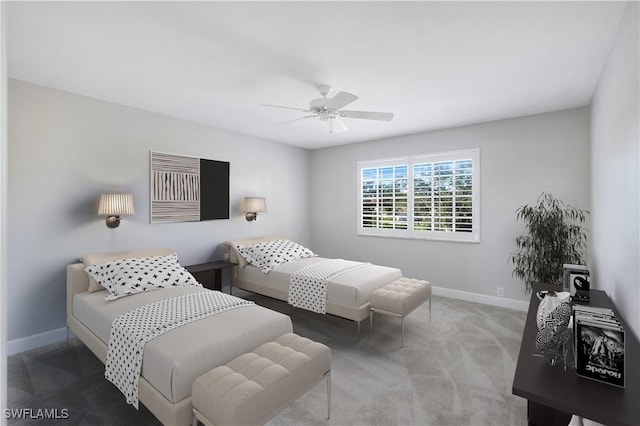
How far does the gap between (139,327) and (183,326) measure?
0.29 m

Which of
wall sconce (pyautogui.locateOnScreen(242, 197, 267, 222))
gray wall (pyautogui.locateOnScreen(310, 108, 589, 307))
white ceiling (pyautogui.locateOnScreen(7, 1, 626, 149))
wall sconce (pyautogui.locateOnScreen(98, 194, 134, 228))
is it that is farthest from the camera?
wall sconce (pyautogui.locateOnScreen(242, 197, 267, 222))

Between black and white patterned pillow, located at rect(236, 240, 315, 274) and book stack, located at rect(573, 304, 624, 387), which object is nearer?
book stack, located at rect(573, 304, 624, 387)

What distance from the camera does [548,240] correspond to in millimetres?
3389

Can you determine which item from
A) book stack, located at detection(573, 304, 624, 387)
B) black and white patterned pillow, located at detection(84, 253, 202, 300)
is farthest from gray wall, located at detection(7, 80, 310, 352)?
book stack, located at detection(573, 304, 624, 387)

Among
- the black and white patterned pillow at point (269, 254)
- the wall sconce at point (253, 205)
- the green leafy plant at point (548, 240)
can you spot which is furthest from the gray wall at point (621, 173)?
the wall sconce at point (253, 205)

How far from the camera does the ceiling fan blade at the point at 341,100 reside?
246cm

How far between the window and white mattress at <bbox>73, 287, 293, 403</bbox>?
9.95ft

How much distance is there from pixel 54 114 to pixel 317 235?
420cm

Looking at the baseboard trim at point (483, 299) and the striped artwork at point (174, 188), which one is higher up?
the striped artwork at point (174, 188)

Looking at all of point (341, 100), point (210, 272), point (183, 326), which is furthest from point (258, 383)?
point (210, 272)

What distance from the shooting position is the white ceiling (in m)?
1.82

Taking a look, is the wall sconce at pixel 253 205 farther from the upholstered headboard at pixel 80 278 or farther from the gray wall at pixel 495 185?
the upholstered headboard at pixel 80 278

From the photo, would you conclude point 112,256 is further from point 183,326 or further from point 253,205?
point 253,205

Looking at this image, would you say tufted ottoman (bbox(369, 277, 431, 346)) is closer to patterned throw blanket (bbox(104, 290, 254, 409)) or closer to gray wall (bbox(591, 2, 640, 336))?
patterned throw blanket (bbox(104, 290, 254, 409))
